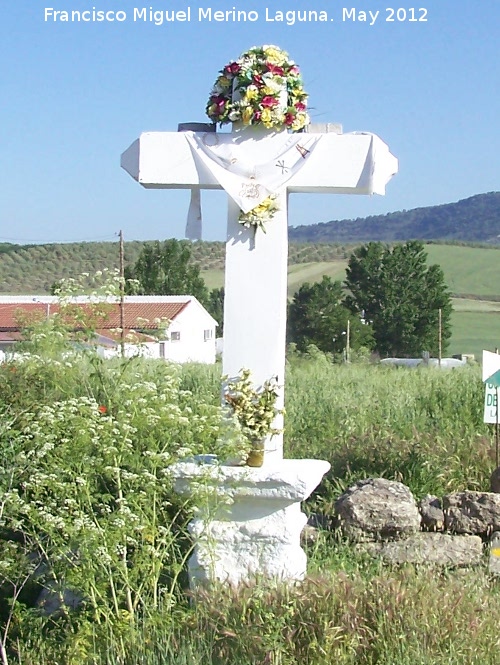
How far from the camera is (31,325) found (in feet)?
21.1

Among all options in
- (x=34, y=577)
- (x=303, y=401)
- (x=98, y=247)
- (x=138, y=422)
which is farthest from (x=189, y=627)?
(x=98, y=247)

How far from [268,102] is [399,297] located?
175 ft

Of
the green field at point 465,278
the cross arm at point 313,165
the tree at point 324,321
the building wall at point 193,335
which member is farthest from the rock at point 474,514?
the green field at point 465,278

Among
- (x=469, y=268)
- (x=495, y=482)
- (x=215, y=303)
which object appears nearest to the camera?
(x=495, y=482)

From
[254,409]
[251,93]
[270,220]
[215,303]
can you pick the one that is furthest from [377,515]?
[215,303]

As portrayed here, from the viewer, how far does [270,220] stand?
6137 millimetres

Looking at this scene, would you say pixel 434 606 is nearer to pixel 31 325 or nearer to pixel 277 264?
pixel 277 264

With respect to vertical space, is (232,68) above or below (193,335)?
Result: above

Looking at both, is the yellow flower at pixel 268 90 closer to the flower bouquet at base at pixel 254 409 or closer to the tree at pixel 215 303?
the flower bouquet at base at pixel 254 409

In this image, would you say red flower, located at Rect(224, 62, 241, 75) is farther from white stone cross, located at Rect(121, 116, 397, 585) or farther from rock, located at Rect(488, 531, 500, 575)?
rock, located at Rect(488, 531, 500, 575)

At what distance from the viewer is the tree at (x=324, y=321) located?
176ft

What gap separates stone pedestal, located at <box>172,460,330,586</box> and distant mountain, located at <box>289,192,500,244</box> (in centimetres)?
9295

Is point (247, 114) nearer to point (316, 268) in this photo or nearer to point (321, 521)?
point (321, 521)

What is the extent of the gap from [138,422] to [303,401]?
16.9 ft
